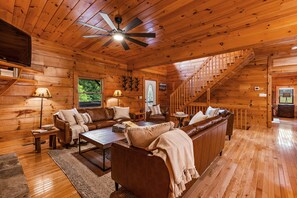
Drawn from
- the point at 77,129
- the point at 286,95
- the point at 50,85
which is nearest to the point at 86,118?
the point at 77,129

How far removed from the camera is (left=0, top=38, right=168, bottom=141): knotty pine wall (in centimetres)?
361

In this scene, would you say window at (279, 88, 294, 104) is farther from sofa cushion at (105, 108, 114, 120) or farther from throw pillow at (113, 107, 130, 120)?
sofa cushion at (105, 108, 114, 120)

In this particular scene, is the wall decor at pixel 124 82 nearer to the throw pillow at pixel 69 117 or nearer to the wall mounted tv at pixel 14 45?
the throw pillow at pixel 69 117

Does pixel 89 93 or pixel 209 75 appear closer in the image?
pixel 89 93

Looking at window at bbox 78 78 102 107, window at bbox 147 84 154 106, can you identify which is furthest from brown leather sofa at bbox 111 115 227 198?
window at bbox 147 84 154 106

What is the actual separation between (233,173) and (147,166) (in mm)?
1818

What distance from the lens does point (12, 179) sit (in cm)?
209

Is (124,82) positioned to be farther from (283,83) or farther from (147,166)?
(283,83)

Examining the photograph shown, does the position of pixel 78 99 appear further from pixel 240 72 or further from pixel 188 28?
pixel 240 72

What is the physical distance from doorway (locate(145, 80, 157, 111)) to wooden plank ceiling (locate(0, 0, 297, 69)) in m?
3.45

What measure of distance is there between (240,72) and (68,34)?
7.08 metres

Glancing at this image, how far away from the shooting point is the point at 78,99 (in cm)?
484

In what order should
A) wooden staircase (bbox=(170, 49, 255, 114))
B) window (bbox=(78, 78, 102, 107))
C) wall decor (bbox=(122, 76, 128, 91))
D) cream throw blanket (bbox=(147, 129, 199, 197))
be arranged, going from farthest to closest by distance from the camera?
wall decor (bbox=(122, 76, 128, 91)), wooden staircase (bbox=(170, 49, 255, 114)), window (bbox=(78, 78, 102, 107)), cream throw blanket (bbox=(147, 129, 199, 197))

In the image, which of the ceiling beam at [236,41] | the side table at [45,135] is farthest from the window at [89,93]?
the ceiling beam at [236,41]
